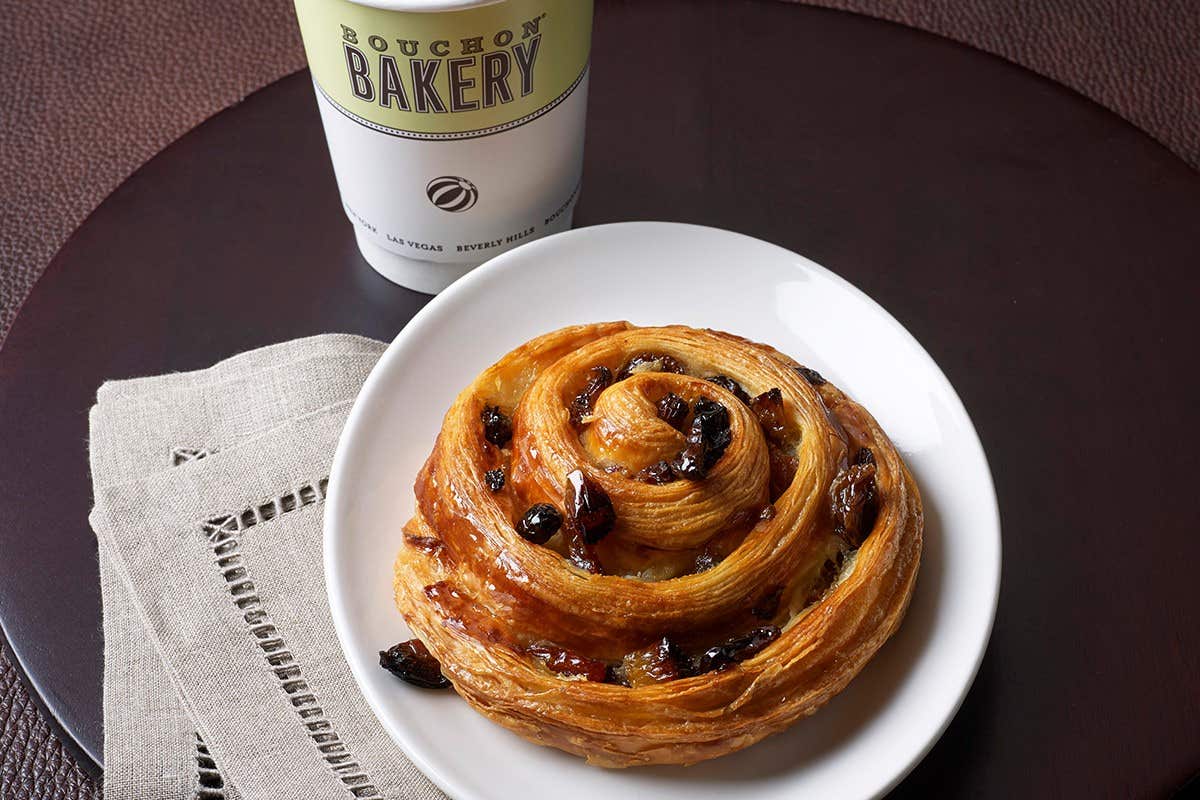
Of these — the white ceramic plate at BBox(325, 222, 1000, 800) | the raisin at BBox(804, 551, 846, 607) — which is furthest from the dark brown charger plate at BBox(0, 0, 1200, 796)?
the raisin at BBox(804, 551, 846, 607)

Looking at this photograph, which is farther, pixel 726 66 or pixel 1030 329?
pixel 726 66

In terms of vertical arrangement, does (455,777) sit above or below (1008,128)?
below

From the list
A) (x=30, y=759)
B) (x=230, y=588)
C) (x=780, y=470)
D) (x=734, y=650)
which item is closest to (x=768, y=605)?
(x=734, y=650)

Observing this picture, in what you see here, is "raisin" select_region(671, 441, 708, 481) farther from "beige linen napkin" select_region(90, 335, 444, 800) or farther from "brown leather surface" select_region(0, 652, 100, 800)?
"brown leather surface" select_region(0, 652, 100, 800)

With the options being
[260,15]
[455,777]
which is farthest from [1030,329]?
[260,15]

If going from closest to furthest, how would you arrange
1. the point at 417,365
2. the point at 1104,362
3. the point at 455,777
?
the point at 455,777, the point at 417,365, the point at 1104,362

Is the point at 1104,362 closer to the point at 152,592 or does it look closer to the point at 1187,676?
the point at 1187,676
